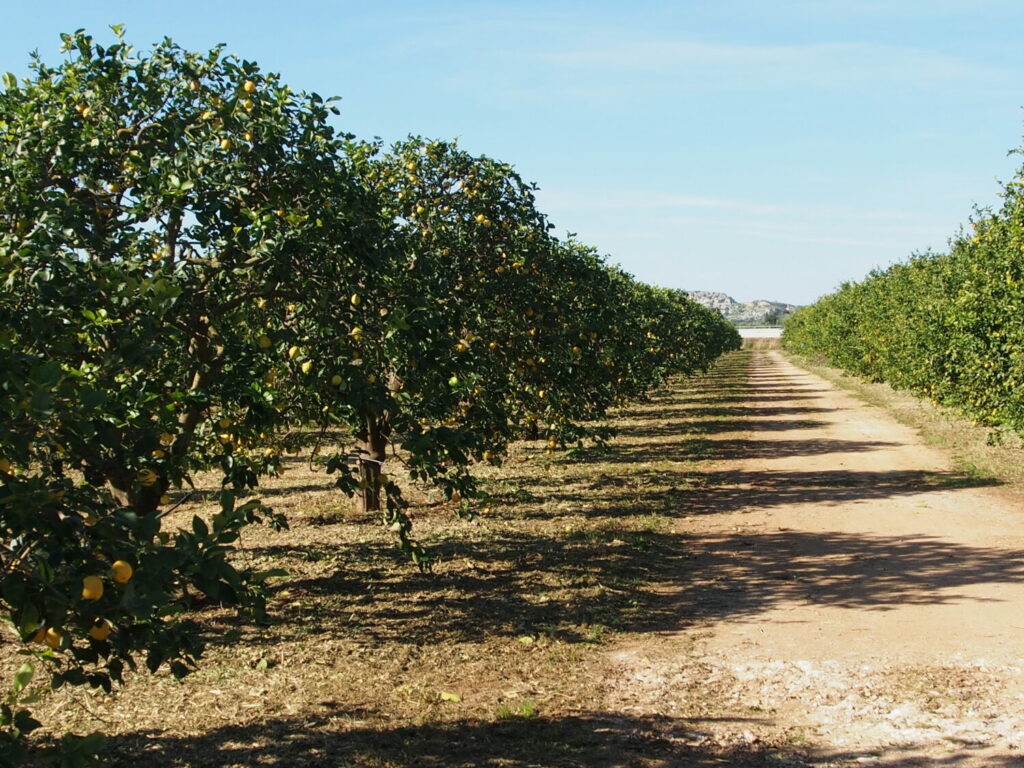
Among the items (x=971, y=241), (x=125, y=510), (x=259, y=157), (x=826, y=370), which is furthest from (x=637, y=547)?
(x=826, y=370)

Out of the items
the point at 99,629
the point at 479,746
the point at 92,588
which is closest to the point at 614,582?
the point at 479,746

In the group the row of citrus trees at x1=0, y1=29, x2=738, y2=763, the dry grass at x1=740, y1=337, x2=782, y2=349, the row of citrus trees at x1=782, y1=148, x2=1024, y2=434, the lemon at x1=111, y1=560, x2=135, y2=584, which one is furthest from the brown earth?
the dry grass at x1=740, y1=337, x2=782, y2=349

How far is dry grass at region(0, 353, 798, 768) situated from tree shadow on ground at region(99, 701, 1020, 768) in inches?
0.5

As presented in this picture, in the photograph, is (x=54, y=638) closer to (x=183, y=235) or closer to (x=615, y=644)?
(x=183, y=235)

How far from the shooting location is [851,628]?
7320 mm

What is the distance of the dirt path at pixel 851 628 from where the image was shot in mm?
5344

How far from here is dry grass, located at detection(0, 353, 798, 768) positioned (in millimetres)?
5184

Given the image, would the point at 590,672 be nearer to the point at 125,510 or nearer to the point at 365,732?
the point at 365,732

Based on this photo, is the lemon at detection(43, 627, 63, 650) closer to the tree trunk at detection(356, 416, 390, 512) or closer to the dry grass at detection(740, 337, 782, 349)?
the tree trunk at detection(356, 416, 390, 512)

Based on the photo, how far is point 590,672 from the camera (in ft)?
21.0

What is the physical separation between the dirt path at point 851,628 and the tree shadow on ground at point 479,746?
6 cm

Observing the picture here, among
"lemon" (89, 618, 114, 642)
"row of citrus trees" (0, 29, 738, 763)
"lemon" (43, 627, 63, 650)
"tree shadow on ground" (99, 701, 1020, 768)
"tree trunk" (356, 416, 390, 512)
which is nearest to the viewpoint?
"lemon" (43, 627, 63, 650)

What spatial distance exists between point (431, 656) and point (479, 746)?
162cm

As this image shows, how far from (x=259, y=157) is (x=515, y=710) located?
12.5 ft
